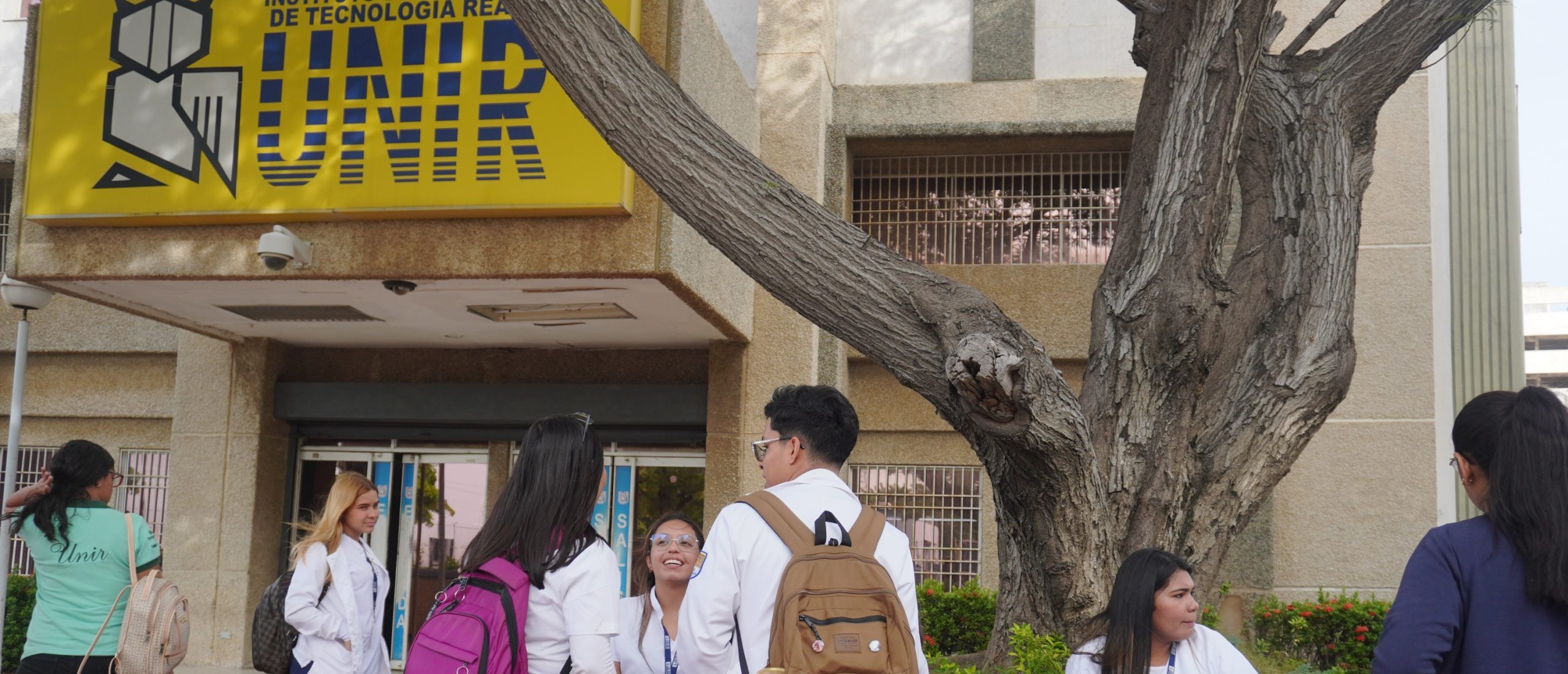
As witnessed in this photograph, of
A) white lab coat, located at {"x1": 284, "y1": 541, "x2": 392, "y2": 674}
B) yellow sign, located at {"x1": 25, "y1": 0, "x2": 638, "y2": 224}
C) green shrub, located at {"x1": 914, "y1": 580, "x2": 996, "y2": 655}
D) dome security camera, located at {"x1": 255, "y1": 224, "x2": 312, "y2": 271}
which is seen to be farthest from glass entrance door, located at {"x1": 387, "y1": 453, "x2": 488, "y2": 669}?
white lab coat, located at {"x1": 284, "y1": 541, "x2": 392, "y2": 674}

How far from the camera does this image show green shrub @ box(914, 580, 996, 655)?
9.86 m

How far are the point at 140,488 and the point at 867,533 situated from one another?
10.7 m

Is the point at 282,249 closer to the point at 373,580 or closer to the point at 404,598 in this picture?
the point at 373,580

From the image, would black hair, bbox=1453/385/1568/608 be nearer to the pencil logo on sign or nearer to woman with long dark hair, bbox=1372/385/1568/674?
woman with long dark hair, bbox=1372/385/1568/674

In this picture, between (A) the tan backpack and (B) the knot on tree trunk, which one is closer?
(A) the tan backpack

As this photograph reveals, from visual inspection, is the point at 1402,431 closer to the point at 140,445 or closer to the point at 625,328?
the point at 625,328

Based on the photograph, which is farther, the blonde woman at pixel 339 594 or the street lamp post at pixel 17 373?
the street lamp post at pixel 17 373

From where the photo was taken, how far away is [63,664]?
5031 mm

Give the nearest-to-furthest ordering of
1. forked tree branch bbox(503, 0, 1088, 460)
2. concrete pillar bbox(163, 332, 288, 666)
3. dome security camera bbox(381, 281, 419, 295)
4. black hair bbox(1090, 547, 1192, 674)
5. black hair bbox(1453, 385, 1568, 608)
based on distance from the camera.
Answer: black hair bbox(1453, 385, 1568, 608), black hair bbox(1090, 547, 1192, 674), forked tree branch bbox(503, 0, 1088, 460), dome security camera bbox(381, 281, 419, 295), concrete pillar bbox(163, 332, 288, 666)

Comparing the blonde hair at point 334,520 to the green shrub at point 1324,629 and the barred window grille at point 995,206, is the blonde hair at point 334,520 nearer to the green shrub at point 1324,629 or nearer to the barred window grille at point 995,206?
the barred window grille at point 995,206

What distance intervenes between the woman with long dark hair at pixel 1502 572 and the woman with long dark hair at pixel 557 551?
1883 mm

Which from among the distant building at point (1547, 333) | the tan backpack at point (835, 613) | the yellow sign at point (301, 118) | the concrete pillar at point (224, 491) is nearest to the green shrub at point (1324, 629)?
the yellow sign at point (301, 118)

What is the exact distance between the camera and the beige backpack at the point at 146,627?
5.03 m

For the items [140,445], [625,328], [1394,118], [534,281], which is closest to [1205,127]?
[534,281]
